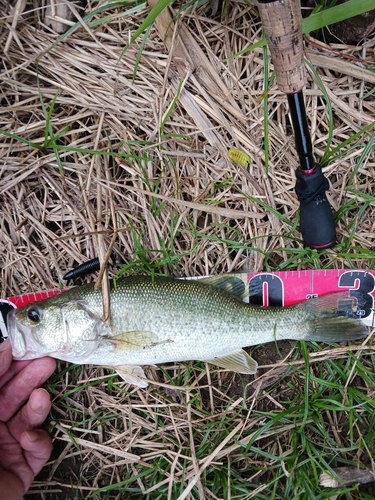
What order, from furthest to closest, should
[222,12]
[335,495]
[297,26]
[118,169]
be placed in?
[118,169] < [222,12] < [335,495] < [297,26]

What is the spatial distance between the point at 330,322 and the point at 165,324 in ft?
3.68

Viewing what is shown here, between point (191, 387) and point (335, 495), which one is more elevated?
point (191, 387)

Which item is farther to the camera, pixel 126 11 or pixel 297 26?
pixel 126 11

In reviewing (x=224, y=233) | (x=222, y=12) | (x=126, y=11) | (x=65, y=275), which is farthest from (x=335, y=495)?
(x=126, y=11)

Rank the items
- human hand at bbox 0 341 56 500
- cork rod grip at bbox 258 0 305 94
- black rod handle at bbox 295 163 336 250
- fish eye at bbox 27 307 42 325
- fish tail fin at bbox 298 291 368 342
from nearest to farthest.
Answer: cork rod grip at bbox 258 0 305 94 → black rod handle at bbox 295 163 336 250 → fish eye at bbox 27 307 42 325 → fish tail fin at bbox 298 291 368 342 → human hand at bbox 0 341 56 500

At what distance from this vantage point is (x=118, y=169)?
3.31m

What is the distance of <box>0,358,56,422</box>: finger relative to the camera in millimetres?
3115

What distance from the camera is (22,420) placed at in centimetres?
324

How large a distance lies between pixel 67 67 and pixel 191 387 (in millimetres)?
2494

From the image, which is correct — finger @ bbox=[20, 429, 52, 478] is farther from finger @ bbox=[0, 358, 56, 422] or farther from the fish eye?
the fish eye

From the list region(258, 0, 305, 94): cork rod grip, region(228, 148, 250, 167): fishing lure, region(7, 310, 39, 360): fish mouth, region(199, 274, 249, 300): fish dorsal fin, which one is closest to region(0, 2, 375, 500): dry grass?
region(228, 148, 250, 167): fishing lure

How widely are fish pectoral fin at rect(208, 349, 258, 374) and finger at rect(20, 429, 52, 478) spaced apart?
1.38 m

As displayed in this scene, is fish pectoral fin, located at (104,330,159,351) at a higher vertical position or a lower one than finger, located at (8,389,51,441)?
higher

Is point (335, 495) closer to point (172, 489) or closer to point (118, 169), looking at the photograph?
point (172, 489)
